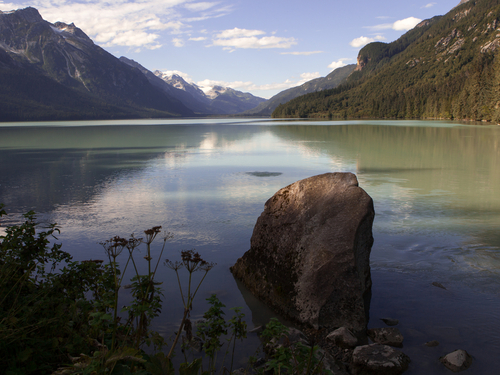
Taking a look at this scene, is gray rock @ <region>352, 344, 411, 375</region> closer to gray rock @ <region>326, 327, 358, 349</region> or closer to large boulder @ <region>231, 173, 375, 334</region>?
gray rock @ <region>326, 327, 358, 349</region>

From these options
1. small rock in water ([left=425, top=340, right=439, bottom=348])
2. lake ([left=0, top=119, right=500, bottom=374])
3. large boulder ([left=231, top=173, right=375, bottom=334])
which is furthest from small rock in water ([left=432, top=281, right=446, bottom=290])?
small rock in water ([left=425, top=340, right=439, bottom=348])

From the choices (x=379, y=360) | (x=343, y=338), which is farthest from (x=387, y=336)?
(x=379, y=360)

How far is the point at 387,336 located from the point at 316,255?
1.56 meters

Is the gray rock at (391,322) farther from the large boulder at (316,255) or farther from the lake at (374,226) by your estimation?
the large boulder at (316,255)

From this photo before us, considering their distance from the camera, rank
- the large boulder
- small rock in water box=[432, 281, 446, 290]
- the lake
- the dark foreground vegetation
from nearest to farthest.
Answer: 1. the dark foreground vegetation
2. the large boulder
3. the lake
4. small rock in water box=[432, 281, 446, 290]

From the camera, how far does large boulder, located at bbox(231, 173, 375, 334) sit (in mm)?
5836

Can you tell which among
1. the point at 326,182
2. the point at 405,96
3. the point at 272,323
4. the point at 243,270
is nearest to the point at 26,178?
the point at 243,270

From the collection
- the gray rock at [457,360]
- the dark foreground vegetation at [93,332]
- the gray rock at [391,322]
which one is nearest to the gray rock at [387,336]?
the gray rock at [391,322]

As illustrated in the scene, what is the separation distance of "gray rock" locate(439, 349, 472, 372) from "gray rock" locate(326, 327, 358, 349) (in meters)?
1.12

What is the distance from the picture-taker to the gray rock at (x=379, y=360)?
4.66 meters

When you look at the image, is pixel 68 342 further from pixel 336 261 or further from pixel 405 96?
pixel 405 96

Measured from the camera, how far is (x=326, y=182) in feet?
23.1

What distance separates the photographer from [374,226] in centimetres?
1032

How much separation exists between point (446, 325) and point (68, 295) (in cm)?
552
